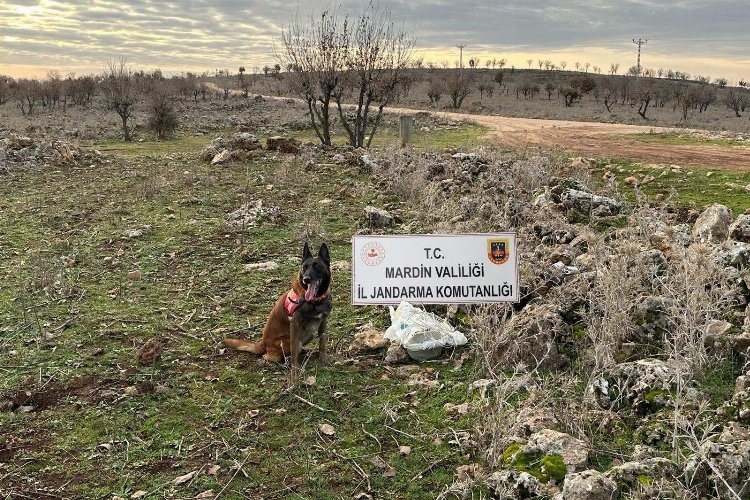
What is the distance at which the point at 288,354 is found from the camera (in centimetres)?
477

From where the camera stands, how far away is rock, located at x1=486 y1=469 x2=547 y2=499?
289cm

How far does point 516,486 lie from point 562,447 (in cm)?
37

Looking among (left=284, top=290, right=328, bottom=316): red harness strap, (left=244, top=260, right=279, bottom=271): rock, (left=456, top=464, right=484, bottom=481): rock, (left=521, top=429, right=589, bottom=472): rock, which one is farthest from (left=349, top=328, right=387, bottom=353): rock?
(left=244, top=260, right=279, bottom=271): rock

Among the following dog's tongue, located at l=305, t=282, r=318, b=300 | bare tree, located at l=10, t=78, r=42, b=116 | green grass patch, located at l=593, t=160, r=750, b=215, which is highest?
bare tree, located at l=10, t=78, r=42, b=116

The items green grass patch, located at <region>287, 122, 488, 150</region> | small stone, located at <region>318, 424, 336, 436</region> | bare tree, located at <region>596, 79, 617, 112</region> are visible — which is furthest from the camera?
bare tree, located at <region>596, 79, 617, 112</region>

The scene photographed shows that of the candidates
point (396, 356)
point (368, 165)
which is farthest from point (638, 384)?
point (368, 165)

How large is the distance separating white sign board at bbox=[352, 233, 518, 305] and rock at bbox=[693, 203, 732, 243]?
2188mm

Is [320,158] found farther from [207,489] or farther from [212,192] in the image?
[207,489]

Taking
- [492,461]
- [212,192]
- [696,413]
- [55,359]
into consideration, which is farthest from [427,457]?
[212,192]

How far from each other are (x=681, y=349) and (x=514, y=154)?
10.5 metres

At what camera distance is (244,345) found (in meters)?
4.98

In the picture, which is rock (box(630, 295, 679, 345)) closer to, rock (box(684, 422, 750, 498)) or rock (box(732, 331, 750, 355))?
rock (box(732, 331, 750, 355))

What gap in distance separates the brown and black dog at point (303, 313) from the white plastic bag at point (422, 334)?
0.66 meters

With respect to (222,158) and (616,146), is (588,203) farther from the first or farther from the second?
(222,158)
